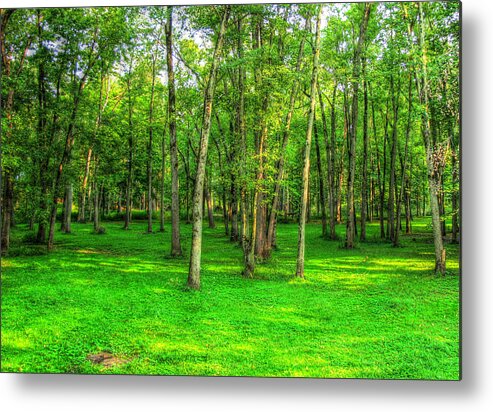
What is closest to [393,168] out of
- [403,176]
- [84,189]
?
[403,176]

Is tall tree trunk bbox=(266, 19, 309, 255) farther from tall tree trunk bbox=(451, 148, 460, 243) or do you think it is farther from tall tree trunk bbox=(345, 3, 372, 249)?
tall tree trunk bbox=(451, 148, 460, 243)

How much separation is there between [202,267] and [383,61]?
4117mm

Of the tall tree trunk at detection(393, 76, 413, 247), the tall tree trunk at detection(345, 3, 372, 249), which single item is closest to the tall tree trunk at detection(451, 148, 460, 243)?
the tall tree trunk at detection(393, 76, 413, 247)

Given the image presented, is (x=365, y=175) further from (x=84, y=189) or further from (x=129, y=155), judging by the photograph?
(x=84, y=189)

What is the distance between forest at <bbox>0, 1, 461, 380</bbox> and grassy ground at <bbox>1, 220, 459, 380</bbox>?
2 centimetres

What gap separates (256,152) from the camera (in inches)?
Answer: 266

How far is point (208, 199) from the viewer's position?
8.31 meters

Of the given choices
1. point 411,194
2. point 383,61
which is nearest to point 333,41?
point 383,61

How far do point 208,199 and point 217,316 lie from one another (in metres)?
4.18

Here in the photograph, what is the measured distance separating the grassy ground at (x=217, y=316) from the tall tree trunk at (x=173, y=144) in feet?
1.76

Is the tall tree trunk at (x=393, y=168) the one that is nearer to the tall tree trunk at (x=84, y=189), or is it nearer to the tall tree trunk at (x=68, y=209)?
the tall tree trunk at (x=84, y=189)

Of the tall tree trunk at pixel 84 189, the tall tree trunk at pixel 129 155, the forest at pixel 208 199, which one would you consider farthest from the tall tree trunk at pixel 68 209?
the tall tree trunk at pixel 129 155

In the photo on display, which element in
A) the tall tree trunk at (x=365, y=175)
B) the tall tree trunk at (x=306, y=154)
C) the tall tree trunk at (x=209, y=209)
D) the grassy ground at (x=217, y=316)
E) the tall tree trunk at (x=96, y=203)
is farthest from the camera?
the tall tree trunk at (x=365, y=175)

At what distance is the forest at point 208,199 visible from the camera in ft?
13.2
